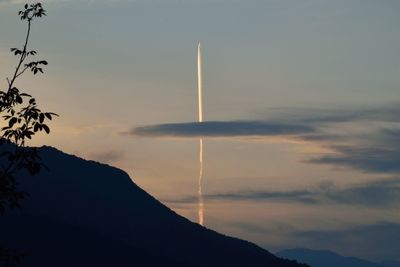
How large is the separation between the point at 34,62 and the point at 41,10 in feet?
9.17

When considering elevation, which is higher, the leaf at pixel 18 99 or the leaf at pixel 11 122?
the leaf at pixel 18 99

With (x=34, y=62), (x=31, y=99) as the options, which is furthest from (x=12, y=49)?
(x=31, y=99)

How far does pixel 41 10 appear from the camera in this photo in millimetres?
40031

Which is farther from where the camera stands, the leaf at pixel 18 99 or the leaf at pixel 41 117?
the leaf at pixel 18 99

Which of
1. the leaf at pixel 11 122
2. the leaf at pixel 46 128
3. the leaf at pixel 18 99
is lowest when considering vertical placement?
the leaf at pixel 46 128

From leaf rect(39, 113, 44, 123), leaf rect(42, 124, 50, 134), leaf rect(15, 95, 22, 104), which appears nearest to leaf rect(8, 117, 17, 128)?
leaf rect(15, 95, 22, 104)

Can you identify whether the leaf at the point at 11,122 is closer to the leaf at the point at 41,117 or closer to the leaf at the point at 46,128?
the leaf at the point at 41,117

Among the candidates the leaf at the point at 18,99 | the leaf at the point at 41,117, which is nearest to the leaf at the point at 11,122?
the leaf at the point at 18,99

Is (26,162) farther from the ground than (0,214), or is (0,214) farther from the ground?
(26,162)

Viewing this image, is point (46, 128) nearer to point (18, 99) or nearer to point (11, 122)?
point (11, 122)

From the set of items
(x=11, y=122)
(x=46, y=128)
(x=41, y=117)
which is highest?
(x=41, y=117)

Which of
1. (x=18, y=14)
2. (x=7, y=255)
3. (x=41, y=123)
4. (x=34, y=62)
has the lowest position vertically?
(x=7, y=255)

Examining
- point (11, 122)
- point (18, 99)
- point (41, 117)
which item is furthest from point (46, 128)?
point (18, 99)

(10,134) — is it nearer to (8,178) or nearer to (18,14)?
(8,178)
